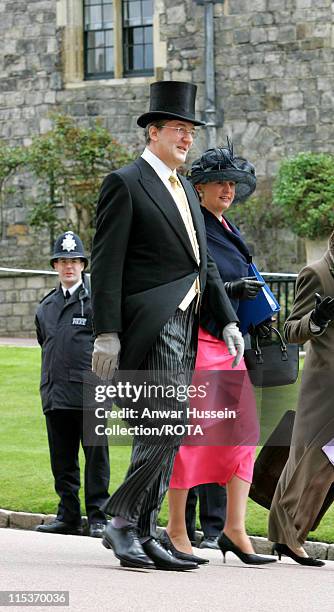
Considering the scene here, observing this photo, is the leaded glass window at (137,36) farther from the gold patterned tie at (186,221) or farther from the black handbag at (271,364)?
the gold patterned tie at (186,221)

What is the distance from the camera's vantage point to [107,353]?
23.2ft

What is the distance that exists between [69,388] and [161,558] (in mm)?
3222

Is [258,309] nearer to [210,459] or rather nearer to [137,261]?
[210,459]

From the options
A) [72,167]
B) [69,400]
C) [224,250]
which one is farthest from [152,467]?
[72,167]

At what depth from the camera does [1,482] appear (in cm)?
1098

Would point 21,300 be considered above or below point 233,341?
below

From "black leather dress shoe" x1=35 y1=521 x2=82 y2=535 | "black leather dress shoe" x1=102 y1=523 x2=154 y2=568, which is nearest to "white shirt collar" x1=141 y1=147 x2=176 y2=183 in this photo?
→ "black leather dress shoe" x1=102 y1=523 x2=154 y2=568

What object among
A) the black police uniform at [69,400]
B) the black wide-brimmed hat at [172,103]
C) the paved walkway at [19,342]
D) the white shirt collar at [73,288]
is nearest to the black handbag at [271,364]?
the black wide-brimmed hat at [172,103]

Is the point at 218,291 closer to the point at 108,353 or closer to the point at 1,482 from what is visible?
the point at 108,353

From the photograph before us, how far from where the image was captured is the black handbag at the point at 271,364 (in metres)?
8.32

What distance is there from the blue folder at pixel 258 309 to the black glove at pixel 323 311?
0.72 meters

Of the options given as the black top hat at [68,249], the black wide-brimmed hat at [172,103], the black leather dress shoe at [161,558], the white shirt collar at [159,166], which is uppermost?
the black wide-brimmed hat at [172,103]

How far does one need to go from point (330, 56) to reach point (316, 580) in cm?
1896

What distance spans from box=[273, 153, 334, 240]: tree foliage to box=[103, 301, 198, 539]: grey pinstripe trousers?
1605cm
